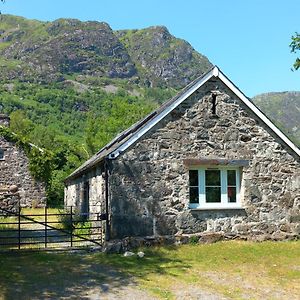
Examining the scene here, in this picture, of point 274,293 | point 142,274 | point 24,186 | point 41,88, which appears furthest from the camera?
point 41,88

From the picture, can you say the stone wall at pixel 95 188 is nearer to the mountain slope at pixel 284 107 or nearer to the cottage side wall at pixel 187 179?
the cottage side wall at pixel 187 179

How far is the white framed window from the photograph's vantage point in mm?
15802

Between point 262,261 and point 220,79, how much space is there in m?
6.61

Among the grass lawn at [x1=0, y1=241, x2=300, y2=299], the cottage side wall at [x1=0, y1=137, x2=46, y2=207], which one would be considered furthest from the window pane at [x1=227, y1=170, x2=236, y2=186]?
the cottage side wall at [x1=0, y1=137, x2=46, y2=207]

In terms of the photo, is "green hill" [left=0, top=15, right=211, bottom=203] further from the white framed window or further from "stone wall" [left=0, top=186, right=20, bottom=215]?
the white framed window

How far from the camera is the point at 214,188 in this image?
16.0m

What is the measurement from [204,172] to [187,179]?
81 centimetres

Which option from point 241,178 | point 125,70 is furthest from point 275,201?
point 125,70

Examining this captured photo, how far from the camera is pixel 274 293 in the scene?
9859mm

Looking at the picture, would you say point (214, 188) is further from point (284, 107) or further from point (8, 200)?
point (284, 107)

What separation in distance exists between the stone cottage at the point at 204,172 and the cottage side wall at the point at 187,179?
3cm

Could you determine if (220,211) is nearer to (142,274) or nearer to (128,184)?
(128,184)

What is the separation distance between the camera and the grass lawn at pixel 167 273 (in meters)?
9.81

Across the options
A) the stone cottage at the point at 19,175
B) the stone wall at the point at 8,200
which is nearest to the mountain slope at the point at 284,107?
the stone cottage at the point at 19,175
